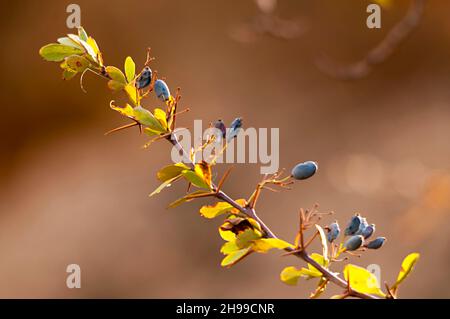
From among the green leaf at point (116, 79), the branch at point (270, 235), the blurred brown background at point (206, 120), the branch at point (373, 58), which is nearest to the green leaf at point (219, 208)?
the branch at point (270, 235)

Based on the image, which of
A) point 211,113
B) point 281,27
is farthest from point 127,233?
point 281,27

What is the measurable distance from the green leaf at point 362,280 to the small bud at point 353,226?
0.07m

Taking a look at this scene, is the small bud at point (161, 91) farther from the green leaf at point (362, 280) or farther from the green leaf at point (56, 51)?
the green leaf at point (362, 280)

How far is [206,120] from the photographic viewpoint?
225 cm

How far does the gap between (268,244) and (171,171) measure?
0.31 feet

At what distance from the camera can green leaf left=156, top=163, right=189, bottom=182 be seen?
1.60ft

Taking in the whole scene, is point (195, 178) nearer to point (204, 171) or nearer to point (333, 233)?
point (204, 171)

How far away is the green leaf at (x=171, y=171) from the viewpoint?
487mm

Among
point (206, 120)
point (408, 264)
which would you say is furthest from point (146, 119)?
point (206, 120)

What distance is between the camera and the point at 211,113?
226cm

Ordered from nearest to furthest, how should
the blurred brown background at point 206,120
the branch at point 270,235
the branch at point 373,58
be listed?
the branch at point 270,235 → the branch at point 373,58 → the blurred brown background at point 206,120

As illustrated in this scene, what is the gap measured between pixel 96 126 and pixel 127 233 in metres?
0.42

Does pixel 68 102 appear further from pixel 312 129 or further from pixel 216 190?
pixel 216 190

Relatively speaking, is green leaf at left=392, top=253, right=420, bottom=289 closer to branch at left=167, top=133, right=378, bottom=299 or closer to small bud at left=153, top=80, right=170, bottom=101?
branch at left=167, top=133, right=378, bottom=299
